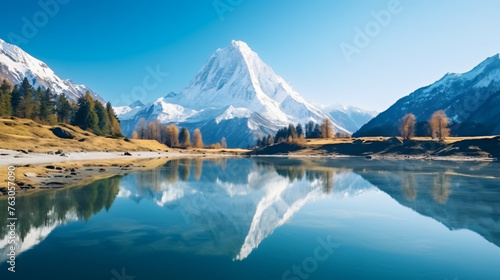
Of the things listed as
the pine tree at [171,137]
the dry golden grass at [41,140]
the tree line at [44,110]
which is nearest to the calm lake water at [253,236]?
the dry golden grass at [41,140]

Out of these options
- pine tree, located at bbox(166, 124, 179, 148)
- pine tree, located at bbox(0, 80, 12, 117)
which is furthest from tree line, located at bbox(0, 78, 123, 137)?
pine tree, located at bbox(166, 124, 179, 148)

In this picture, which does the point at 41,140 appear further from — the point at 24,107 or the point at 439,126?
the point at 439,126

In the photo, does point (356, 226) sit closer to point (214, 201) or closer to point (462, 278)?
point (462, 278)

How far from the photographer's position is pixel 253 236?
62.2 feet

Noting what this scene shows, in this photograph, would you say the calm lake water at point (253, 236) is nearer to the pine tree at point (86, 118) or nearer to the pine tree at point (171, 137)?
the pine tree at point (86, 118)

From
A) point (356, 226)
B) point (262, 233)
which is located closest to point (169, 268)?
point (262, 233)

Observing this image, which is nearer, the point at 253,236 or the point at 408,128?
the point at 253,236

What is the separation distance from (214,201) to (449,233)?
67.1 ft

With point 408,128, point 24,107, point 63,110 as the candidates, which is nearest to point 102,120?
point 63,110

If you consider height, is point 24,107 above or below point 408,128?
above

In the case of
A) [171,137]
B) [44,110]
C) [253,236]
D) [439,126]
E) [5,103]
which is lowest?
[253,236]

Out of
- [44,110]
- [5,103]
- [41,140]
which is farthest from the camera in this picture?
[44,110]

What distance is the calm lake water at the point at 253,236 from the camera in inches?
528

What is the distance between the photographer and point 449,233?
19625 mm
